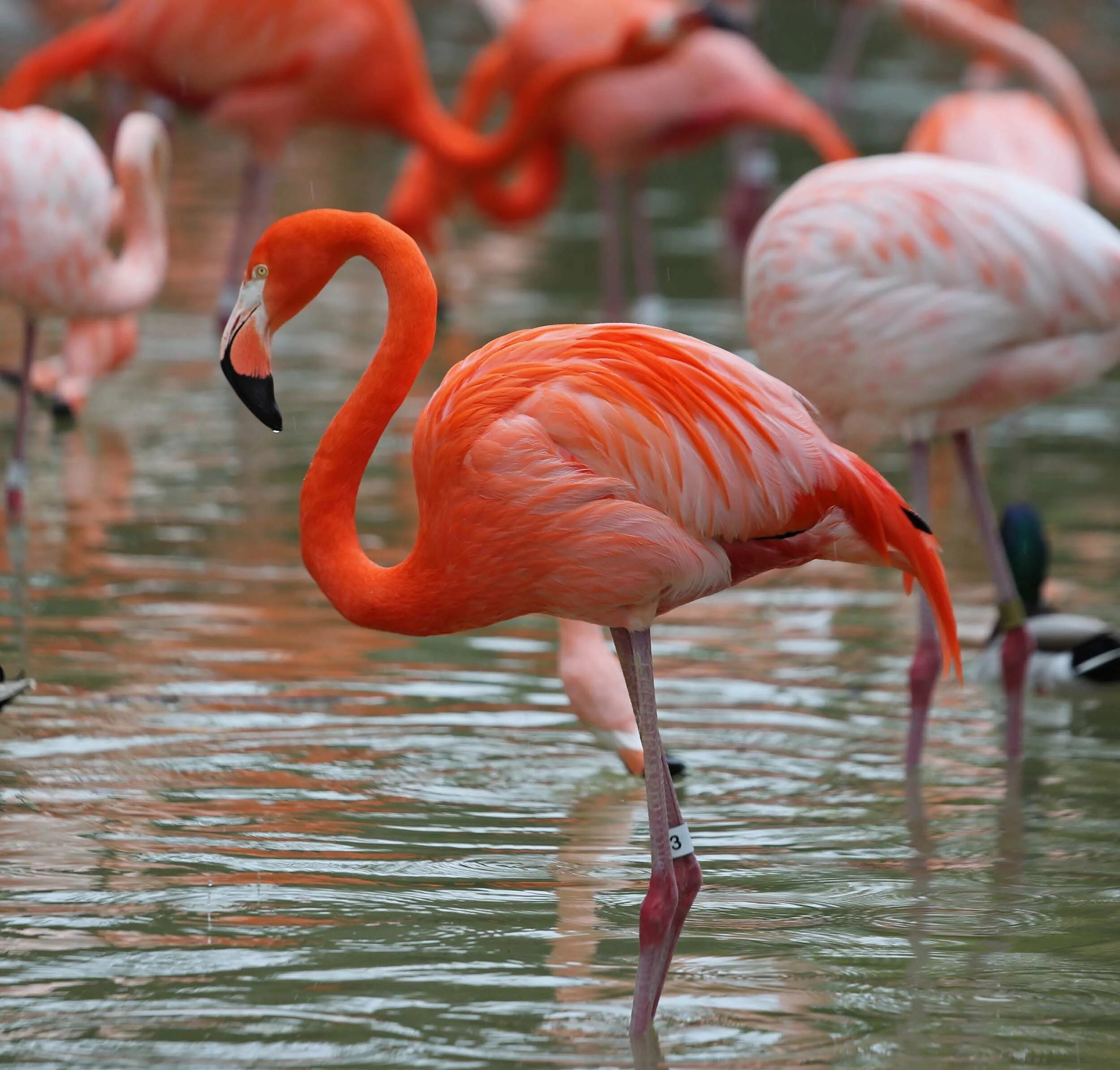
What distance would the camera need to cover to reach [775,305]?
15.8ft

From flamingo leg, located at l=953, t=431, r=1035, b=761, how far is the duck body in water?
58mm

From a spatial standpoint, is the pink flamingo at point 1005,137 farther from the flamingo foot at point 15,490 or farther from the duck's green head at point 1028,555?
the flamingo foot at point 15,490

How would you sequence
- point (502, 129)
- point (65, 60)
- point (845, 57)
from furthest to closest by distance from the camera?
point (845, 57) → point (502, 129) → point (65, 60)

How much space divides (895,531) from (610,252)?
624 centimetres

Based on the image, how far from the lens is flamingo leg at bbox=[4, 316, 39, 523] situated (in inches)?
261

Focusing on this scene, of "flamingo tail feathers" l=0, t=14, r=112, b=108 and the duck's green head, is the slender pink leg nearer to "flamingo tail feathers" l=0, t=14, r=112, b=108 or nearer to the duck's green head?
"flamingo tail feathers" l=0, t=14, r=112, b=108

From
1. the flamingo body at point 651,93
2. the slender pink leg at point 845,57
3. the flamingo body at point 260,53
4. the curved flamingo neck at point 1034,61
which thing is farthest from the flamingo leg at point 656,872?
the slender pink leg at point 845,57

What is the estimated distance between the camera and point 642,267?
1012cm

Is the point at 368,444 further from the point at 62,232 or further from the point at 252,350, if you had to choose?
the point at 62,232

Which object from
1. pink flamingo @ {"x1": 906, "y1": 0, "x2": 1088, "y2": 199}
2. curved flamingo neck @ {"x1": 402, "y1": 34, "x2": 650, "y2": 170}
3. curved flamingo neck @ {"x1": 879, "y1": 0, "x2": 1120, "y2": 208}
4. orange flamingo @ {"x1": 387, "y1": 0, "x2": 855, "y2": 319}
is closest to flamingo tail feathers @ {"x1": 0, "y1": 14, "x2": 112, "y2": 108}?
curved flamingo neck @ {"x1": 402, "y1": 34, "x2": 650, "y2": 170}

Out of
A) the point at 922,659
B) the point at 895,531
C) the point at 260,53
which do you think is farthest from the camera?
the point at 260,53

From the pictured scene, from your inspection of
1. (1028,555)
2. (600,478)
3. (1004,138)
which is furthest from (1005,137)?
(600,478)

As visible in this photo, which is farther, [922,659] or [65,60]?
[65,60]

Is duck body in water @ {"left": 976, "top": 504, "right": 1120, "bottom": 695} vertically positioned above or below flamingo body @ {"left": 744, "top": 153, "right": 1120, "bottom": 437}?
below
